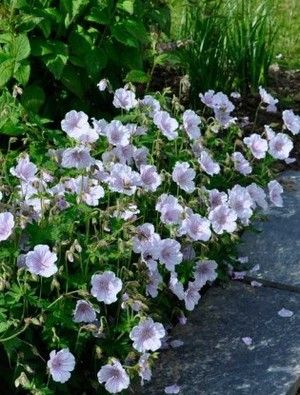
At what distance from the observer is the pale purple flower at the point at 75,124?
3.20 m

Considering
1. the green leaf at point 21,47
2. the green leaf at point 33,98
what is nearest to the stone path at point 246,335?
the green leaf at point 33,98

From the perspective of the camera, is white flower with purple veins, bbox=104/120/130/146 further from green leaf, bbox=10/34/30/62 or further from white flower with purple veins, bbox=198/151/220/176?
green leaf, bbox=10/34/30/62

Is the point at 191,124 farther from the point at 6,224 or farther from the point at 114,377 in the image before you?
the point at 114,377

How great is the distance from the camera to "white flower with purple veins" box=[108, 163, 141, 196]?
3061 millimetres

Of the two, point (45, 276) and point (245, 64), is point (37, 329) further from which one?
point (245, 64)

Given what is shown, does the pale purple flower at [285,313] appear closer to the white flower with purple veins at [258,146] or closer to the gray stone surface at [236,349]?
the gray stone surface at [236,349]

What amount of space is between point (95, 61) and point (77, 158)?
104cm

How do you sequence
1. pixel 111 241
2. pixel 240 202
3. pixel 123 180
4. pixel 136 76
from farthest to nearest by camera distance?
pixel 136 76 < pixel 240 202 < pixel 123 180 < pixel 111 241

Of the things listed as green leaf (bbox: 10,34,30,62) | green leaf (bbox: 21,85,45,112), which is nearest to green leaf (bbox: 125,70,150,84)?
green leaf (bbox: 21,85,45,112)

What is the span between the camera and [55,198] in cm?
294

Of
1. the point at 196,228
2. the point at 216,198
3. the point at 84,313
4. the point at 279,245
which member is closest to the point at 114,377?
the point at 84,313

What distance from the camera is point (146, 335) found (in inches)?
110

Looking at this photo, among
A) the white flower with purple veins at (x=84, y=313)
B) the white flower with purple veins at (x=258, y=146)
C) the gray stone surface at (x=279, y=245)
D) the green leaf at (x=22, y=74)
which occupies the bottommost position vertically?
the gray stone surface at (x=279, y=245)

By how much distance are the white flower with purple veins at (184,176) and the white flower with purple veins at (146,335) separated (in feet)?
1.91
